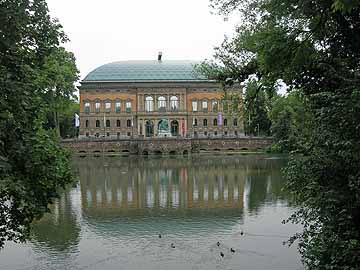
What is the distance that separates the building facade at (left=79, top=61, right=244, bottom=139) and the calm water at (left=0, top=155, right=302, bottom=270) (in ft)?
183

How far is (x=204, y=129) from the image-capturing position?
8550cm

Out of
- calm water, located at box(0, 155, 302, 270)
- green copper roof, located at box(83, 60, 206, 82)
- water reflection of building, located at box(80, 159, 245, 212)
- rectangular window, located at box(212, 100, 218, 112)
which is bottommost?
calm water, located at box(0, 155, 302, 270)

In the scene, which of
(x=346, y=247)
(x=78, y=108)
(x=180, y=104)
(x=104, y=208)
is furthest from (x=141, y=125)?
(x=346, y=247)

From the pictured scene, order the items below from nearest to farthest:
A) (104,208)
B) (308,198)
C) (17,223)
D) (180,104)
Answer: (17,223) < (308,198) < (104,208) < (180,104)

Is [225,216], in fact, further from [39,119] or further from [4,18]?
[4,18]

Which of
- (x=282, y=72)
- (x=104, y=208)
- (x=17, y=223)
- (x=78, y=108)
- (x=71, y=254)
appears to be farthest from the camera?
(x=78, y=108)

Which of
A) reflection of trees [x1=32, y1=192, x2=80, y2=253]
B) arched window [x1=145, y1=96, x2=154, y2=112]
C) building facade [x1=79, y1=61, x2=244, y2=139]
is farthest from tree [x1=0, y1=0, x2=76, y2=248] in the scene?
arched window [x1=145, y1=96, x2=154, y2=112]

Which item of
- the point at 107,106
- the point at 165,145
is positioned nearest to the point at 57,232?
the point at 165,145

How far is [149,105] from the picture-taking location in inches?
3327

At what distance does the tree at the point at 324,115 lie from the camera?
870 centimetres

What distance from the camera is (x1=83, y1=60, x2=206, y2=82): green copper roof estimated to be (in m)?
84.2

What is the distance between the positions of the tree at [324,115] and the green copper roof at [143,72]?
7202 centimetres

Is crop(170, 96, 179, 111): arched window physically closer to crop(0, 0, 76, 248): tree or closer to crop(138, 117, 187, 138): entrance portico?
crop(138, 117, 187, 138): entrance portico

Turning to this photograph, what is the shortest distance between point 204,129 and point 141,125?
10.7 meters
